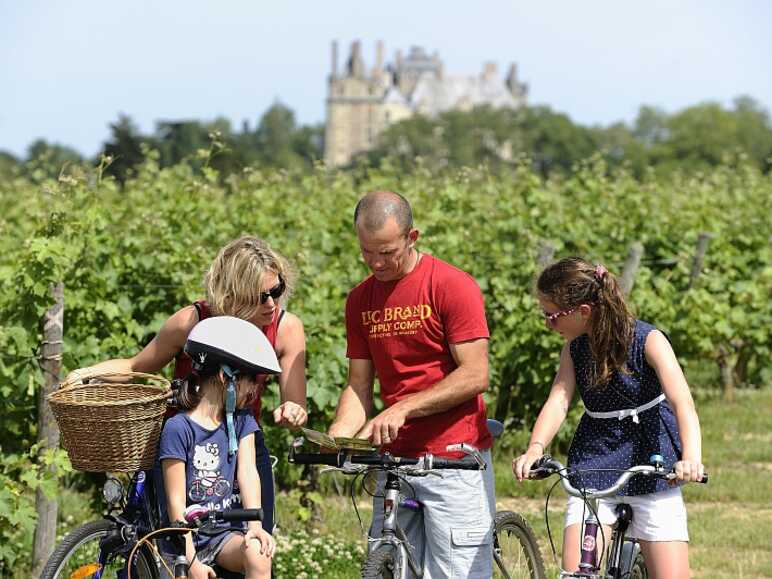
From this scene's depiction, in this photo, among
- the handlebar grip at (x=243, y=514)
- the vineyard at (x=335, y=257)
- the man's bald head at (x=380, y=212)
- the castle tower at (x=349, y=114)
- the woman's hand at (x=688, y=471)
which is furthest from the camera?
the castle tower at (x=349, y=114)

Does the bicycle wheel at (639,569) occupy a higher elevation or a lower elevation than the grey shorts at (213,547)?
lower

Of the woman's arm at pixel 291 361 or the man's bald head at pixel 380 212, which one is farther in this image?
the woman's arm at pixel 291 361

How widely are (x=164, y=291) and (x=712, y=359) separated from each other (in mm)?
6769

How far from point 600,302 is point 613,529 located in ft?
2.30

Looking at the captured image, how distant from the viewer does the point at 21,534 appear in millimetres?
6371

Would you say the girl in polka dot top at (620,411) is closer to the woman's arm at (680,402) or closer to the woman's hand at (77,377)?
the woman's arm at (680,402)

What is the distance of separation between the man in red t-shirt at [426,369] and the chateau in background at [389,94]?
150426mm

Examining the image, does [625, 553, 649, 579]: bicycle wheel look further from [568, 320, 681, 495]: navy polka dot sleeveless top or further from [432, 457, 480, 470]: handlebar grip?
[432, 457, 480, 470]: handlebar grip

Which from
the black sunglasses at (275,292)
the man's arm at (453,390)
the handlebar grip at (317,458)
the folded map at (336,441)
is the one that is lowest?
the handlebar grip at (317,458)

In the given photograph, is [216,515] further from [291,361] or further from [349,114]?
[349,114]

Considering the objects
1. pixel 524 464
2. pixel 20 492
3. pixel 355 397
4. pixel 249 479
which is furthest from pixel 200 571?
pixel 20 492

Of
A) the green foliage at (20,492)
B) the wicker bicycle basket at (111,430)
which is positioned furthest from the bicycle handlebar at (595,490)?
the green foliage at (20,492)

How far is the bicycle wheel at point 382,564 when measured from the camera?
3920 mm

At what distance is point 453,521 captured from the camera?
428 centimetres
